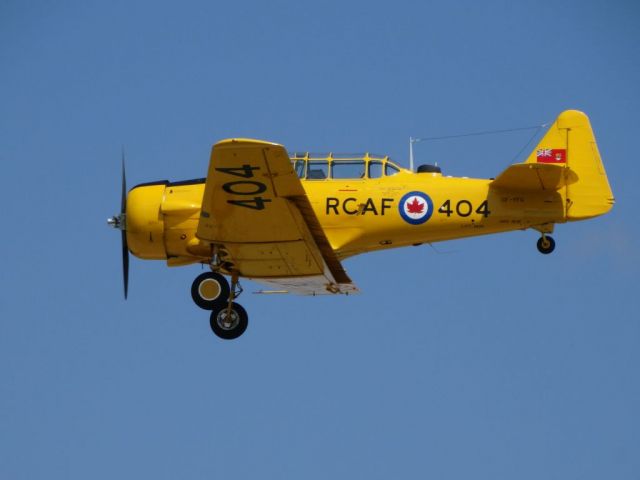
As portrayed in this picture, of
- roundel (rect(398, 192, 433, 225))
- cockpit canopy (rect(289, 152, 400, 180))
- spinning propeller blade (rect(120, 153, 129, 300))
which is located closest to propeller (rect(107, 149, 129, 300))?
spinning propeller blade (rect(120, 153, 129, 300))

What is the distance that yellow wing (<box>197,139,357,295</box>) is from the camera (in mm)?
17016

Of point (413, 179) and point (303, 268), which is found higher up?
point (413, 179)

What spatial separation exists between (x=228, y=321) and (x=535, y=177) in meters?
5.64

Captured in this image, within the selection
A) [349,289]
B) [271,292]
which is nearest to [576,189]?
Result: [349,289]

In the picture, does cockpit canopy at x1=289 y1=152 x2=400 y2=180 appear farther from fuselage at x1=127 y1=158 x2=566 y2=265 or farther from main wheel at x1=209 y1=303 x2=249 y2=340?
main wheel at x1=209 y1=303 x2=249 y2=340

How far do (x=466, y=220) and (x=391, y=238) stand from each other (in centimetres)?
130

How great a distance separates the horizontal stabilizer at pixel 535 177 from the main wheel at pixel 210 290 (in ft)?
15.9

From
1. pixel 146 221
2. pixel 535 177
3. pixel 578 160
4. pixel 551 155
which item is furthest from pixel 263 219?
pixel 578 160

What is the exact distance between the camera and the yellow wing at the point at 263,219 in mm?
17016

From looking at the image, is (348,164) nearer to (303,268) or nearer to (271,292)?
(303,268)

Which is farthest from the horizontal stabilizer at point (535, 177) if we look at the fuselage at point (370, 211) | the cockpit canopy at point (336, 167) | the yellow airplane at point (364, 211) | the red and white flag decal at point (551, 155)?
the cockpit canopy at point (336, 167)

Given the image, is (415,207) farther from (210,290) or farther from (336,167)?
(210,290)

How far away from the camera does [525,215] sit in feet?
63.6

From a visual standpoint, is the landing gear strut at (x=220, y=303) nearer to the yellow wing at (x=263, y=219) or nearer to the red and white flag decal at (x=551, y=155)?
the yellow wing at (x=263, y=219)
